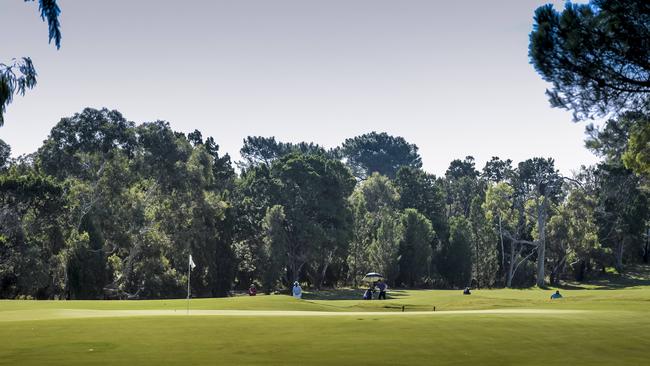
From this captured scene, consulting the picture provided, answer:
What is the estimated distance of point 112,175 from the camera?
93312 mm

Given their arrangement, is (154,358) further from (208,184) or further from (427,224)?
(427,224)

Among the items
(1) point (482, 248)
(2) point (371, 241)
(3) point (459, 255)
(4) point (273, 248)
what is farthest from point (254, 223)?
(1) point (482, 248)

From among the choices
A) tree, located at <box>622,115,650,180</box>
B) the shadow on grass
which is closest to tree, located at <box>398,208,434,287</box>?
the shadow on grass

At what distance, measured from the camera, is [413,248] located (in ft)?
387

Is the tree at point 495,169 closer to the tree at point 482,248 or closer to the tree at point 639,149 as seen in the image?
the tree at point 482,248

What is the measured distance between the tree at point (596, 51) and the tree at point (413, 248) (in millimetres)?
74274

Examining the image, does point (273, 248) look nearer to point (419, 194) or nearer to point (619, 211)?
point (419, 194)

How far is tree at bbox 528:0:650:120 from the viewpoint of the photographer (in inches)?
1582

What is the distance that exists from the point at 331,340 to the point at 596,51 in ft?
78.2

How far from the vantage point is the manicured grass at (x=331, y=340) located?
2291cm

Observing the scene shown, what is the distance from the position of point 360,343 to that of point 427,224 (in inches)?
3782

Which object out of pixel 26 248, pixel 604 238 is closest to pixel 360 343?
pixel 26 248

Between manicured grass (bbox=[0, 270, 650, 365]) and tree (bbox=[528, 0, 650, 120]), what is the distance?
13.3 meters

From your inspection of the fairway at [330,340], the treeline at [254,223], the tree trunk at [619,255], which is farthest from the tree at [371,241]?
the fairway at [330,340]
